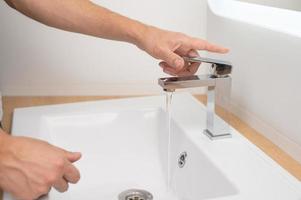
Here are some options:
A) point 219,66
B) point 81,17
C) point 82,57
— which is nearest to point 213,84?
point 219,66

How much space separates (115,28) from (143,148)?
34cm

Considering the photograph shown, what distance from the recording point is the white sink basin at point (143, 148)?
823mm

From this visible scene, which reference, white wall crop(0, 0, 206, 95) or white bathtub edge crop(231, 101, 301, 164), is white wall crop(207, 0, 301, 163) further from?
white wall crop(0, 0, 206, 95)

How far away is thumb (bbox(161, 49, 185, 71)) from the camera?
89 cm

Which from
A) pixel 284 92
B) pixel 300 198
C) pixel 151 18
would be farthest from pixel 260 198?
pixel 151 18

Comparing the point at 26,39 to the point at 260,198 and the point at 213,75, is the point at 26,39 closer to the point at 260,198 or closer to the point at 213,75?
the point at 213,75

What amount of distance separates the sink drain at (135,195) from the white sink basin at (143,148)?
0.02m

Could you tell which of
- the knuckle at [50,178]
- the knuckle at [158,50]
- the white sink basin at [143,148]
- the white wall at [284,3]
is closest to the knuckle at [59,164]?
the knuckle at [50,178]

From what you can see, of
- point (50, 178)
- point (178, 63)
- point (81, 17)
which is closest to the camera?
point (50, 178)

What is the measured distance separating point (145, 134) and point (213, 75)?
1.00 ft

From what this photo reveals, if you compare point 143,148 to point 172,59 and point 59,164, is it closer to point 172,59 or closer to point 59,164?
point 172,59

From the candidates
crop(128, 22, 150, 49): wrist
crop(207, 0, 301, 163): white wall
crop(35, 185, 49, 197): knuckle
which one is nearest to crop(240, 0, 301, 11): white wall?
crop(207, 0, 301, 163): white wall

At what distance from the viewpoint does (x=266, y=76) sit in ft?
3.20

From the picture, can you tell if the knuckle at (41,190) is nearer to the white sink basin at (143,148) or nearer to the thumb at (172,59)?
the white sink basin at (143,148)
